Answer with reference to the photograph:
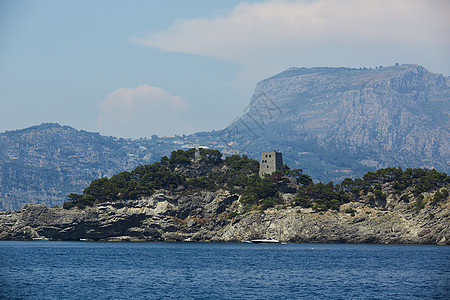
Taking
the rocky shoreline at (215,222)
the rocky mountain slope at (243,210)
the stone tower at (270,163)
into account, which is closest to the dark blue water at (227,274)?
the rocky shoreline at (215,222)

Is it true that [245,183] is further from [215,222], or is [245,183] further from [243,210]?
[215,222]

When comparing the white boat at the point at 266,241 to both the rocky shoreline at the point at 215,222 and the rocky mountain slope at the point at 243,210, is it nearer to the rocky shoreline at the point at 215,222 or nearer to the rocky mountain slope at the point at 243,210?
the rocky shoreline at the point at 215,222

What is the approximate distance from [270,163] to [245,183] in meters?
11.2

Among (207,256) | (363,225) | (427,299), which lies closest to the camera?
(427,299)

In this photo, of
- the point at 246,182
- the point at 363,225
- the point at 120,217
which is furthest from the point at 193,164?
the point at 363,225

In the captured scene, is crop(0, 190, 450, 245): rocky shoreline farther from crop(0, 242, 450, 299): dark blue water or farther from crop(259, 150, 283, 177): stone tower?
crop(0, 242, 450, 299): dark blue water

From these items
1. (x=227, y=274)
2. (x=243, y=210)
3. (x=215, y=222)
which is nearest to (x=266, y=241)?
(x=243, y=210)

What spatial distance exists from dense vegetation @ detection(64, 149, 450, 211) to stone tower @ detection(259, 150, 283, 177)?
278 cm

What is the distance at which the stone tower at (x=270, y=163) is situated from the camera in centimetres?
18225

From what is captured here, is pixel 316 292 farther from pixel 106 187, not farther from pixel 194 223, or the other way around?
pixel 106 187

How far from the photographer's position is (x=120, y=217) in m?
167

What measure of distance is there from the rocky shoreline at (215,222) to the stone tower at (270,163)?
14.9 meters

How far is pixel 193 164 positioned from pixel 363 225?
5868 centimetres

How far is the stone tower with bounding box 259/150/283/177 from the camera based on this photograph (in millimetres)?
182250
